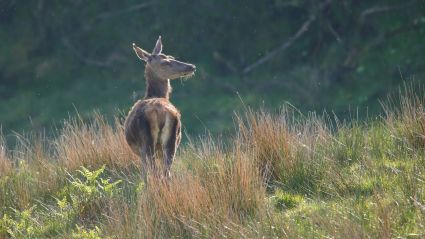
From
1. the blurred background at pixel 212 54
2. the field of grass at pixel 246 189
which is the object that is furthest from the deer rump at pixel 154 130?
the blurred background at pixel 212 54

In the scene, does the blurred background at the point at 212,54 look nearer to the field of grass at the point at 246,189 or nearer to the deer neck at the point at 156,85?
the deer neck at the point at 156,85

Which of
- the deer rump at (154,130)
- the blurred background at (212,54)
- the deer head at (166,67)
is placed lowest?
the blurred background at (212,54)

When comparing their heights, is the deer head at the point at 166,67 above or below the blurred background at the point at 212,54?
above

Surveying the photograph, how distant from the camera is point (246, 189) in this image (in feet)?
27.1

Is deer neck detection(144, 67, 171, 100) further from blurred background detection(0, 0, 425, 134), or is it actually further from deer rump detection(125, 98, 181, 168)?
blurred background detection(0, 0, 425, 134)

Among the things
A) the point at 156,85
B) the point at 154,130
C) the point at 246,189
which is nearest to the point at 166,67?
the point at 156,85

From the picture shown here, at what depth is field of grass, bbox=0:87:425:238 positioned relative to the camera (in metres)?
7.54

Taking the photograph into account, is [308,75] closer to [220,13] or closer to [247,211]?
[220,13]

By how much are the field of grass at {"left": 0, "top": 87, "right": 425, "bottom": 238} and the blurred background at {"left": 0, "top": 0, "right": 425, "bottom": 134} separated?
7.04 metres

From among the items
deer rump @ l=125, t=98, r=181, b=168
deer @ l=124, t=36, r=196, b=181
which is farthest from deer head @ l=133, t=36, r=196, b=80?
deer rump @ l=125, t=98, r=181, b=168

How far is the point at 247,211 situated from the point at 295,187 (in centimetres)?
96

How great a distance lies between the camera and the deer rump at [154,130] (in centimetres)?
952

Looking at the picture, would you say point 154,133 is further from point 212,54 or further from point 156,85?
point 212,54

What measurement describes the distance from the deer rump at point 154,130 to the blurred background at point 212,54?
727 cm
